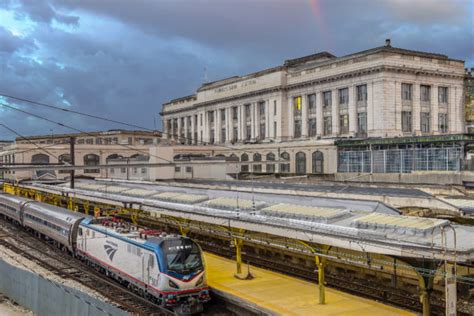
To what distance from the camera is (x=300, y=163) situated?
8262 cm

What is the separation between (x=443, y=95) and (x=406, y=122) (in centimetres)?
968

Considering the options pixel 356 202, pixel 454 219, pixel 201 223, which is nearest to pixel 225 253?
pixel 201 223

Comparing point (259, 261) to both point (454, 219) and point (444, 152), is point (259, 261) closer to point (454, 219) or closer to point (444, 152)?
point (454, 219)

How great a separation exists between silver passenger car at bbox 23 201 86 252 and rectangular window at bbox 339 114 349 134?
55.1 m

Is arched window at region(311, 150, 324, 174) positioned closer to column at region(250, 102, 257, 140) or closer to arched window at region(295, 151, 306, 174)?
arched window at region(295, 151, 306, 174)

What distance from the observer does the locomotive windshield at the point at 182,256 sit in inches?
830

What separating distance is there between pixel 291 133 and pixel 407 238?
7785cm

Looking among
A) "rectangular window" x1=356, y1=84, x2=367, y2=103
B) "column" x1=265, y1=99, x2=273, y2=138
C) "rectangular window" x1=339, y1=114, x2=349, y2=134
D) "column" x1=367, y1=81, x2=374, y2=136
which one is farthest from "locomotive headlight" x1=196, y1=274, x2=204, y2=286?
"column" x1=265, y1=99, x2=273, y2=138

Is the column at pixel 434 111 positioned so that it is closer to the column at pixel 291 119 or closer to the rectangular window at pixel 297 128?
the rectangular window at pixel 297 128

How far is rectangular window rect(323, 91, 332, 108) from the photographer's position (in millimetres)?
87744

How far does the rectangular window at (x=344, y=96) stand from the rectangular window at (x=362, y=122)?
400 cm

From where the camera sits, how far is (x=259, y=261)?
1155 inches

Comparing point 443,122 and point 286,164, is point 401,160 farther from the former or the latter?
point 286,164

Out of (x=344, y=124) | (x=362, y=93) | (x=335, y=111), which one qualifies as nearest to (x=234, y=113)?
(x=335, y=111)
